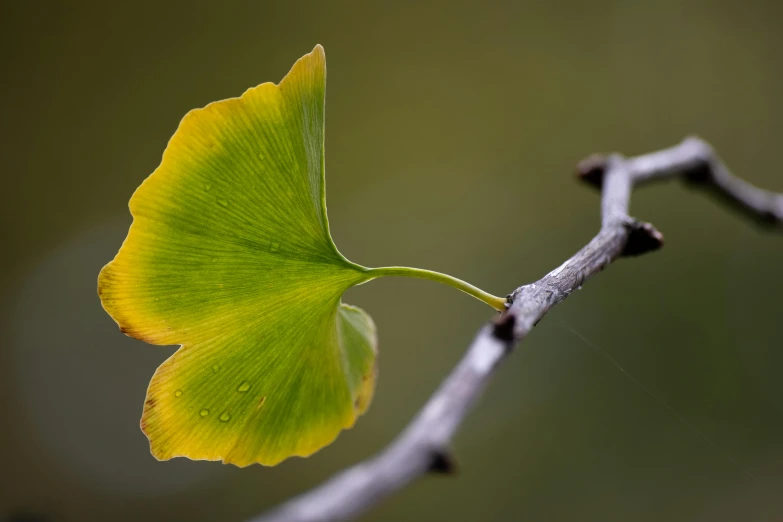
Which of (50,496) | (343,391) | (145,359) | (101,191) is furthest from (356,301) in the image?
(343,391)

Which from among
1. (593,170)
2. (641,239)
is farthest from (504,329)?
(593,170)

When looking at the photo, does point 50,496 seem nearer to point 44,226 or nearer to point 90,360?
point 90,360

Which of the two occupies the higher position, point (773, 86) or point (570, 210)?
point (773, 86)

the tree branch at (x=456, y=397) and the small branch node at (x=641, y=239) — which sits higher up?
the small branch node at (x=641, y=239)

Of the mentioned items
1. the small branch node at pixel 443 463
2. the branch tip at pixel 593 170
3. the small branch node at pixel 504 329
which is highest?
the branch tip at pixel 593 170

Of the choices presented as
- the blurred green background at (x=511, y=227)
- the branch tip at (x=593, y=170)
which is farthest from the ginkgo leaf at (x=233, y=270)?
the blurred green background at (x=511, y=227)

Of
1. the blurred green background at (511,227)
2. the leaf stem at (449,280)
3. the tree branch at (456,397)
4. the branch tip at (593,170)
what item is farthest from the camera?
the blurred green background at (511,227)

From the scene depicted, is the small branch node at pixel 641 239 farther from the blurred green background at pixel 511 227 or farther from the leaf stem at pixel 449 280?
the blurred green background at pixel 511 227

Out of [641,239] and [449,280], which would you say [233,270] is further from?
[641,239]
